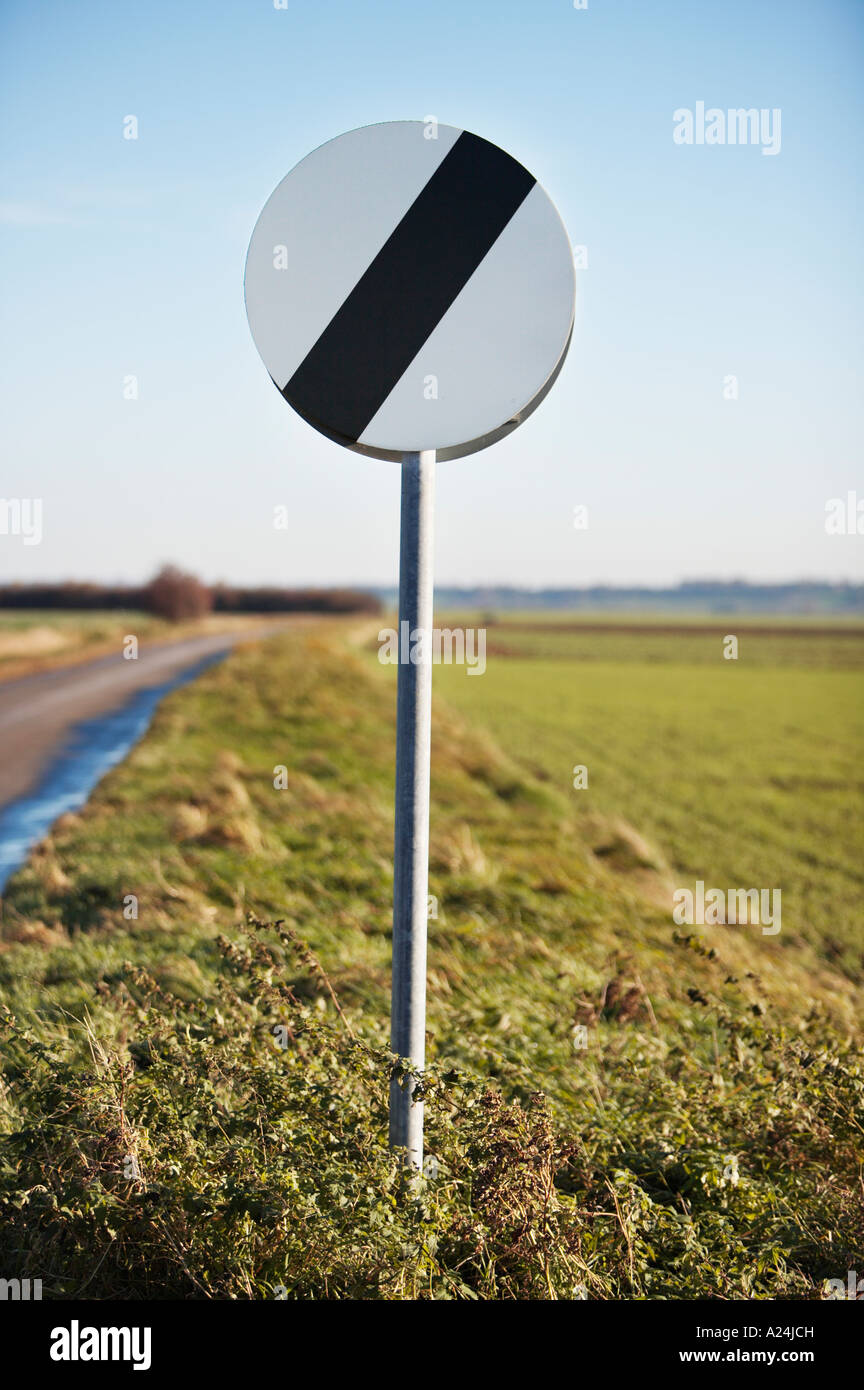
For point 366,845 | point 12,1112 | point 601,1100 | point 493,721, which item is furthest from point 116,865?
point 493,721

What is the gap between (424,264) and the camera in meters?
2.72

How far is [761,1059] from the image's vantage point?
4309 millimetres

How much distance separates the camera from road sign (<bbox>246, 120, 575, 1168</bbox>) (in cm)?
271

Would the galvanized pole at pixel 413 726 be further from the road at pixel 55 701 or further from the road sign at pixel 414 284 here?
the road at pixel 55 701

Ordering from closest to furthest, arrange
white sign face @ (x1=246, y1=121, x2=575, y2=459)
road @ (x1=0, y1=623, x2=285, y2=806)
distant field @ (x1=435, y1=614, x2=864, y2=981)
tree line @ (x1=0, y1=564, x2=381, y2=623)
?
white sign face @ (x1=246, y1=121, x2=575, y2=459), distant field @ (x1=435, y1=614, x2=864, y2=981), road @ (x1=0, y1=623, x2=285, y2=806), tree line @ (x1=0, y1=564, x2=381, y2=623)

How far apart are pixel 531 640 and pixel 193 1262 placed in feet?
310

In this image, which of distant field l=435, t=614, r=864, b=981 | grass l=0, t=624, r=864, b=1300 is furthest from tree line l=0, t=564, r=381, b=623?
grass l=0, t=624, r=864, b=1300

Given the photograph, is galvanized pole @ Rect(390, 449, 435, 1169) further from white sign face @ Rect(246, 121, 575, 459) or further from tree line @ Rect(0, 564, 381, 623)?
tree line @ Rect(0, 564, 381, 623)

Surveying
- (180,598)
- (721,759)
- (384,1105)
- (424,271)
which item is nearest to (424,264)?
(424,271)

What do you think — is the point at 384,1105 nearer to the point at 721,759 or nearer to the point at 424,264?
the point at 424,264

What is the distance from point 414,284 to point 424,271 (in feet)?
0.16

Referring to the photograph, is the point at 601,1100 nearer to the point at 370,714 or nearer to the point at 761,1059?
the point at 761,1059

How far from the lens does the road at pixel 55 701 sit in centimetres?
1400

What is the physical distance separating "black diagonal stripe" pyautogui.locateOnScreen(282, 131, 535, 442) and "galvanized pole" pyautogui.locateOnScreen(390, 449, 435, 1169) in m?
0.30
